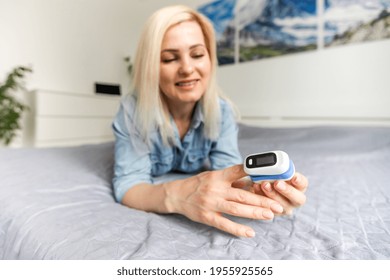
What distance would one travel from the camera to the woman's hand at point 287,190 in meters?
0.43

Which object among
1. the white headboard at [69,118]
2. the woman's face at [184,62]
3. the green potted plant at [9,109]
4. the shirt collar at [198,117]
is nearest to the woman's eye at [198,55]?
the woman's face at [184,62]

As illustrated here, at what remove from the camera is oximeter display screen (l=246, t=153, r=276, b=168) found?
0.41 m

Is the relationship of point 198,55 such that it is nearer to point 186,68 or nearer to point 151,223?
point 186,68

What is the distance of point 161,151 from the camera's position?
0.76 m

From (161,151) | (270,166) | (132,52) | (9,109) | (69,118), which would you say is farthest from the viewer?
(132,52)

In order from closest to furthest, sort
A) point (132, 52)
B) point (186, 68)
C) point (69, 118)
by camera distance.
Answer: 1. point (186, 68)
2. point (69, 118)
3. point (132, 52)

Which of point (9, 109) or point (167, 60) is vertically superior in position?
point (167, 60)

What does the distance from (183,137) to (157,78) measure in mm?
200

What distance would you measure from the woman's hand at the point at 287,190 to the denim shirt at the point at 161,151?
330mm

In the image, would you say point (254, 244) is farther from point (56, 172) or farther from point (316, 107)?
point (316, 107)

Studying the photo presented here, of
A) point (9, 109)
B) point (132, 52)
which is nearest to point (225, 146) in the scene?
point (9, 109)

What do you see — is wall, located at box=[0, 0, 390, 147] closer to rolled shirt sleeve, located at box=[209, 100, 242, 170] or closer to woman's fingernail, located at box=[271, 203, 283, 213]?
rolled shirt sleeve, located at box=[209, 100, 242, 170]

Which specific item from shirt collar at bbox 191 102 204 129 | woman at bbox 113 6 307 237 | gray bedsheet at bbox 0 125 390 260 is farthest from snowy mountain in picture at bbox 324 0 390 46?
shirt collar at bbox 191 102 204 129
